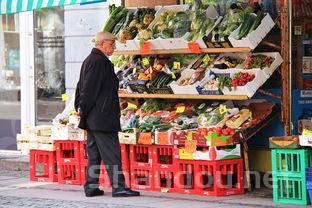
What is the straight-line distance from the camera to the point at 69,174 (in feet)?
40.2

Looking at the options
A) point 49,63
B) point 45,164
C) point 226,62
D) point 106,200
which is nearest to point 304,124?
point 226,62

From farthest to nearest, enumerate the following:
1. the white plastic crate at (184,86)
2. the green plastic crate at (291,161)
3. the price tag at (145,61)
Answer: the price tag at (145,61), the white plastic crate at (184,86), the green plastic crate at (291,161)

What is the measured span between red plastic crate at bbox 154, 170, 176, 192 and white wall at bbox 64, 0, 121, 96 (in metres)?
3.42

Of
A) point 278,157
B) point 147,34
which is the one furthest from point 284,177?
point 147,34

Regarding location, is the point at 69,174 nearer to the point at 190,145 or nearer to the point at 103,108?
the point at 103,108

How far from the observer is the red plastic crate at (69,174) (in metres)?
12.1

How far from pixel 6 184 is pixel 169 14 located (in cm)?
318

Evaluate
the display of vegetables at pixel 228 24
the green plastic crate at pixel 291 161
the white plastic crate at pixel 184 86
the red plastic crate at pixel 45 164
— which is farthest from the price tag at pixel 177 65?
the green plastic crate at pixel 291 161

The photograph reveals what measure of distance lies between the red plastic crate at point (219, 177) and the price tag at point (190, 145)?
6.4 inches

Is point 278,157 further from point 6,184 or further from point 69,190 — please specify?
point 6,184

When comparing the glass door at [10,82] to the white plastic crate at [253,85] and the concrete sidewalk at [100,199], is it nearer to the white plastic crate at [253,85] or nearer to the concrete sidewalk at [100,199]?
the concrete sidewalk at [100,199]

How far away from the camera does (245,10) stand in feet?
37.2

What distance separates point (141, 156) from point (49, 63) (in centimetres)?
389

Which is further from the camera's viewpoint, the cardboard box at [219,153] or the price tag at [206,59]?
the price tag at [206,59]
